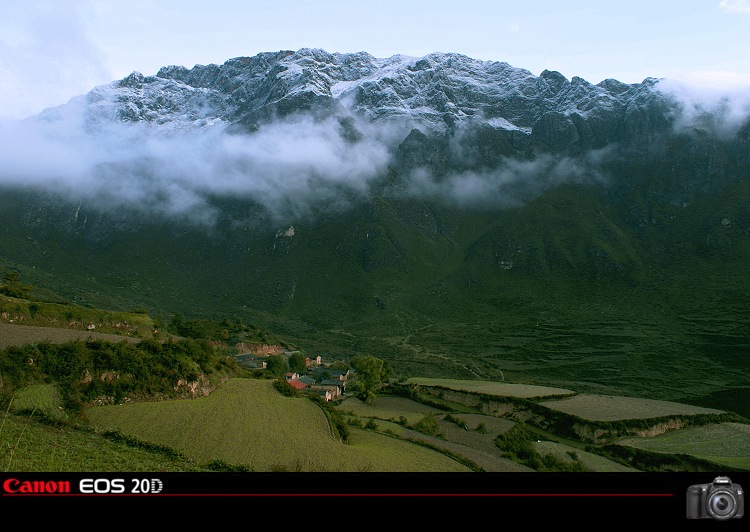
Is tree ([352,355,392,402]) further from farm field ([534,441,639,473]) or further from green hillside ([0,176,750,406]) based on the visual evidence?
farm field ([534,441,639,473])

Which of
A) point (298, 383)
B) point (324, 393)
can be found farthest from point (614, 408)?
point (298, 383)

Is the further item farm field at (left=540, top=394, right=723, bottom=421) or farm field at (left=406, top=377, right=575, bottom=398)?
farm field at (left=406, top=377, right=575, bottom=398)

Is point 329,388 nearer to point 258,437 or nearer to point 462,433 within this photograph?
point 462,433

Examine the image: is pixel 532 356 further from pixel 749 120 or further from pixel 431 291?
pixel 749 120

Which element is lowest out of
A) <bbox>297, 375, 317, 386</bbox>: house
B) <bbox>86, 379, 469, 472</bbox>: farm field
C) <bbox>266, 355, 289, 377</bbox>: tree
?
<bbox>297, 375, 317, 386</bbox>: house

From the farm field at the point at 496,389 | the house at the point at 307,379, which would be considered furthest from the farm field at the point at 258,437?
the farm field at the point at 496,389
